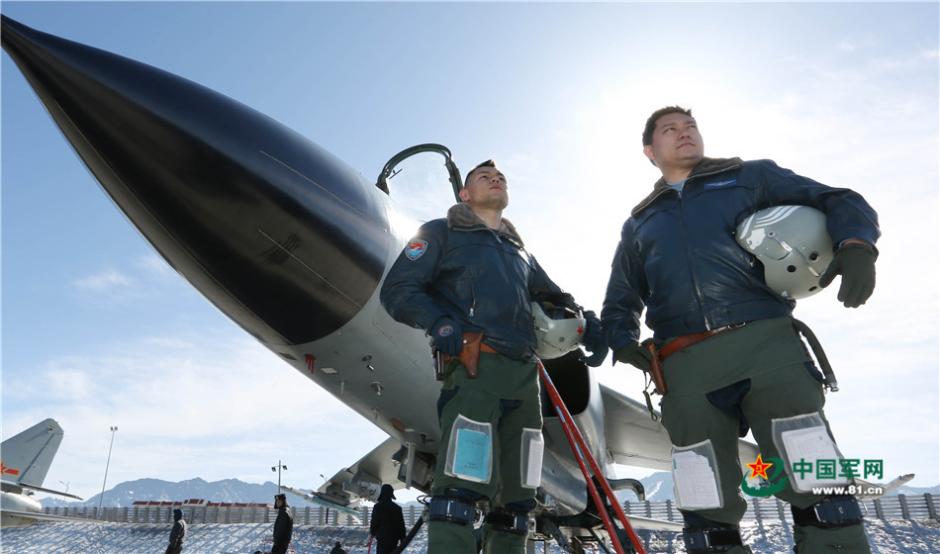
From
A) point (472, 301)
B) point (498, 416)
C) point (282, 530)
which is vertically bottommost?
point (282, 530)

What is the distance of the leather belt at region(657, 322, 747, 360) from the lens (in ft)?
7.13

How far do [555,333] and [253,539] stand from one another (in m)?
34.8

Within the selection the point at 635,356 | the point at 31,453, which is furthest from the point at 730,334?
the point at 31,453

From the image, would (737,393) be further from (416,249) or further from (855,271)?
(416,249)

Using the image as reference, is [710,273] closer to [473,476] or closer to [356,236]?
[473,476]

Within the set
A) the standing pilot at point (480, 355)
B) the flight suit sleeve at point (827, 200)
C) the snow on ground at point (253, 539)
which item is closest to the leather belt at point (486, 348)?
the standing pilot at point (480, 355)

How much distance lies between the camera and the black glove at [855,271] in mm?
1880

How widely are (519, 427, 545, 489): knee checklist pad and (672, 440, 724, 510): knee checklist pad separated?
24.2 inches

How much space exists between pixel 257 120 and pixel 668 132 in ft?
7.32

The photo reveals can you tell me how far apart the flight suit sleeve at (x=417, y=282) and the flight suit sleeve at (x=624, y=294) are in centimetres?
77

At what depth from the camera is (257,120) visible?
10.9 feet

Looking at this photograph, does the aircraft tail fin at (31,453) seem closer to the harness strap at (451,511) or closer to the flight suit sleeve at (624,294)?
the harness strap at (451,511)

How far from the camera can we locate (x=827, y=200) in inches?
84.9

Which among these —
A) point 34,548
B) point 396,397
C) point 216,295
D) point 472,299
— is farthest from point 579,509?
point 34,548
